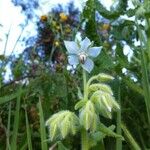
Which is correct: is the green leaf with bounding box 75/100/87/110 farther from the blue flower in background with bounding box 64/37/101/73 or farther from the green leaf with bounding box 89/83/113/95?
the blue flower in background with bounding box 64/37/101/73

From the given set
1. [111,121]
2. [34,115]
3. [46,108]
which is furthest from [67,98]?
[34,115]

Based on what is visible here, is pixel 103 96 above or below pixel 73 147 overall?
above

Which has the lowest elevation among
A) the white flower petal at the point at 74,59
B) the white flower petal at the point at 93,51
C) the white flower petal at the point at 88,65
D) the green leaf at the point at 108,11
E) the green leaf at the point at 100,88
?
the green leaf at the point at 100,88

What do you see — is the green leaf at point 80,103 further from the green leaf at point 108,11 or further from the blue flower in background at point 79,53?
the green leaf at point 108,11

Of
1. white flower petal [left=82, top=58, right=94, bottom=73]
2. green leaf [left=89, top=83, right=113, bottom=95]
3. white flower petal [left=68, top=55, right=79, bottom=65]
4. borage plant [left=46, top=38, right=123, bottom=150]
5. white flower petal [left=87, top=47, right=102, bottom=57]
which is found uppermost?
white flower petal [left=87, top=47, right=102, bottom=57]

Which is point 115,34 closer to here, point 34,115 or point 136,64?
point 136,64

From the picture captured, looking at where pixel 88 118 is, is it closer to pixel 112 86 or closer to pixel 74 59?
pixel 74 59

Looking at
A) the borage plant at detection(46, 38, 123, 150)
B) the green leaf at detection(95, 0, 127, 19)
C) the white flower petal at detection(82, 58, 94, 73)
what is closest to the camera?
the borage plant at detection(46, 38, 123, 150)

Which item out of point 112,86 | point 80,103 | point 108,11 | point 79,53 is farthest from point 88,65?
point 108,11

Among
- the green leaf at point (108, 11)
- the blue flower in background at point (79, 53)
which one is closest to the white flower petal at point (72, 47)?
the blue flower in background at point (79, 53)

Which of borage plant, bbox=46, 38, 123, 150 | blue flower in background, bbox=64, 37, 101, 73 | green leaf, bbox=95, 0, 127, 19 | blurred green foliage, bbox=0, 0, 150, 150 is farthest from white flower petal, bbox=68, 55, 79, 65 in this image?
green leaf, bbox=95, 0, 127, 19

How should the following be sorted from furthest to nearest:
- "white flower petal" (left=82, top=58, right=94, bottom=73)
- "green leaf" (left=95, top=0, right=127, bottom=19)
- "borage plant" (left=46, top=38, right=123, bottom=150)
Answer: "green leaf" (left=95, top=0, right=127, bottom=19)
"white flower petal" (left=82, top=58, right=94, bottom=73)
"borage plant" (left=46, top=38, right=123, bottom=150)
